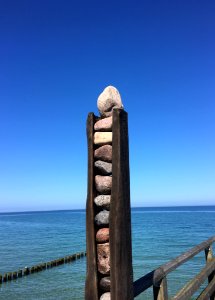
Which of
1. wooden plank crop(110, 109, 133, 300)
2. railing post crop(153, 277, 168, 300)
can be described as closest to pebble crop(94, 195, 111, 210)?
wooden plank crop(110, 109, 133, 300)

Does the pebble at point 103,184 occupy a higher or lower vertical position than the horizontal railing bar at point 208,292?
higher

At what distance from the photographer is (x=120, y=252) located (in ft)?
12.0

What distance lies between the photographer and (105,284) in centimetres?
379

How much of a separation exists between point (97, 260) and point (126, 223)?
0.56m

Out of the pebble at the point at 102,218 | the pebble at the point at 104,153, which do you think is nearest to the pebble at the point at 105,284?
the pebble at the point at 102,218

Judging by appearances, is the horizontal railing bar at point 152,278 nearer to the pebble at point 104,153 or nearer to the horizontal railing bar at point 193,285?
the horizontal railing bar at point 193,285

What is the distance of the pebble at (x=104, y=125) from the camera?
4027 millimetres

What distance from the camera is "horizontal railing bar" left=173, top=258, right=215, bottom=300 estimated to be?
5.35m

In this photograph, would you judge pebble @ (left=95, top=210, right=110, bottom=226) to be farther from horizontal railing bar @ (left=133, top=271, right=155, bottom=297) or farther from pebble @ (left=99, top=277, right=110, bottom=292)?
horizontal railing bar @ (left=133, top=271, right=155, bottom=297)

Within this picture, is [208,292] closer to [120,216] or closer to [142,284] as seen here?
[142,284]

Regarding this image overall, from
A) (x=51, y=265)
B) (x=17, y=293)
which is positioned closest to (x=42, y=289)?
(x=17, y=293)

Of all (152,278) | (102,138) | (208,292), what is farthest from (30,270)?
(102,138)

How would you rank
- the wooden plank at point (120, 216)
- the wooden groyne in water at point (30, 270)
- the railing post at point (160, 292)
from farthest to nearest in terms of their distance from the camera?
the wooden groyne in water at point (30, 270) < the railing post at point (160, 292) < the wooden plank at point (120, 216)

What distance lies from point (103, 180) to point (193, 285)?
3.19m
